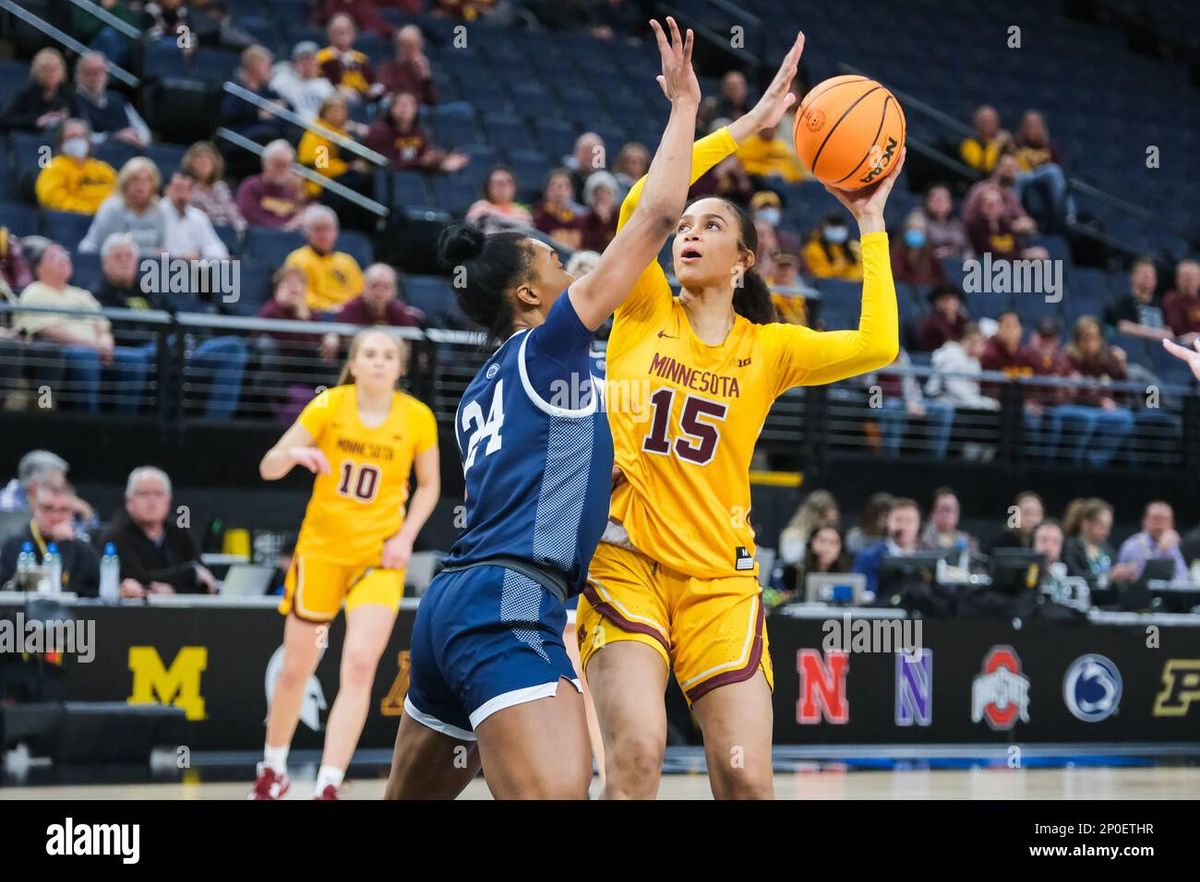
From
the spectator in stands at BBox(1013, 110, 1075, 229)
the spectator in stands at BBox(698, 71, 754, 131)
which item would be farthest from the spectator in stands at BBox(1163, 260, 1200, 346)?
the spectator in stands at BBox(698, 71, 754, 131)

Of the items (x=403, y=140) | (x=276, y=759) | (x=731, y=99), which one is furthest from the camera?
(x=731, y=99)

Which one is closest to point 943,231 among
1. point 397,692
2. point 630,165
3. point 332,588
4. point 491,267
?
point 630,165

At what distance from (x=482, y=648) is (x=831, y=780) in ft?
17.9

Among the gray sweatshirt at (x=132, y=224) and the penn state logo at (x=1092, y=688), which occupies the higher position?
the gray sweatshirt at (x=132, y=224)

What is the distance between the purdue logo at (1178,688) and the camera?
1188cm

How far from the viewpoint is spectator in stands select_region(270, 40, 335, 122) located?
45.2 feet

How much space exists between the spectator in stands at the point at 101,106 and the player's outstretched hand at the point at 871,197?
26.9ft

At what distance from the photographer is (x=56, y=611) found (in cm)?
909

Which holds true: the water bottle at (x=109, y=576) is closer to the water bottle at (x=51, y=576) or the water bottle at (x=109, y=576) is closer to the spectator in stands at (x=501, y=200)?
the water bottle at (x=51, y=576)

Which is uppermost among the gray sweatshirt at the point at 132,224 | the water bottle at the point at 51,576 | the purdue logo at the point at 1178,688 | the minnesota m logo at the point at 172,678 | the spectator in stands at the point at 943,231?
the spectator in stands at the point at 943,231

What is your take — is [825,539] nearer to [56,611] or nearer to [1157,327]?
[56,611]

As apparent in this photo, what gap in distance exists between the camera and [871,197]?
5.29 m

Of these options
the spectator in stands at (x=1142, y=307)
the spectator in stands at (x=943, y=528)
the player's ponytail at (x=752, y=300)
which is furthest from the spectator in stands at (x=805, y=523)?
the player's ponytail at (x=752, y=300)

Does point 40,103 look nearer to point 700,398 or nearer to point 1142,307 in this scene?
point 700,398
